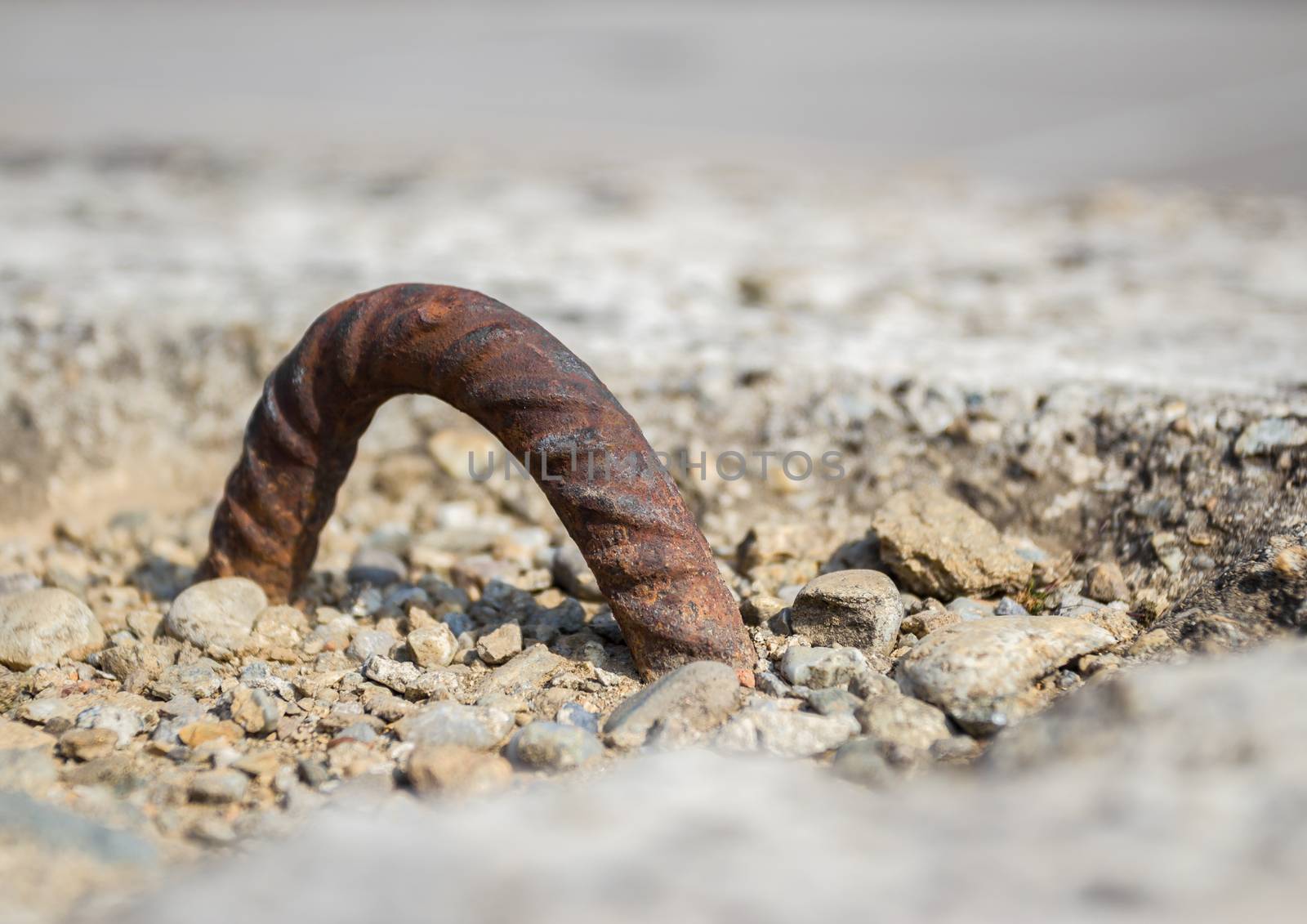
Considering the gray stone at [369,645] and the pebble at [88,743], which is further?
the gray stone at [369,645]

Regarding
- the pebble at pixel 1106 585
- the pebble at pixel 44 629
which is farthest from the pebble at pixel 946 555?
the pebble at pixel 44 629

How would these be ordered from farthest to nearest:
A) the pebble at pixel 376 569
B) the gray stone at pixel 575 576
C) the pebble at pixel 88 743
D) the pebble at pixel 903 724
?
the pebble at pixel 376 569
the gray stone at pixel 575 576
the pebble at pixel 88 743
the pebble at pixel 903 724

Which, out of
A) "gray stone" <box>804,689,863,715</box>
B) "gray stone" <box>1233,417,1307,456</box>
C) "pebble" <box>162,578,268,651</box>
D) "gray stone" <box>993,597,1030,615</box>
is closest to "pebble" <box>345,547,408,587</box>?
"pebble" <box>162,578,268,651</box>

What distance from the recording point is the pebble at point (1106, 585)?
8.02ft

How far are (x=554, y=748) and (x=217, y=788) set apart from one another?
612 millimetres

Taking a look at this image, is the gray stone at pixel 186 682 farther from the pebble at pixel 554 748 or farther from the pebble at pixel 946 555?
the pebble at pixel 946 555

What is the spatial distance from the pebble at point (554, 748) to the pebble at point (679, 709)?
2.7 inches

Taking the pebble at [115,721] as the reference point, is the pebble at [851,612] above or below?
above

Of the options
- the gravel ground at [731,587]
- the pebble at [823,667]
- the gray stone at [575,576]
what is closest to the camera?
the gravel ground at [731,587]

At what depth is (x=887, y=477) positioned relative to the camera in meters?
3.03

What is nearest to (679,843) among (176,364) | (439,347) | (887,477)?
(439,347)

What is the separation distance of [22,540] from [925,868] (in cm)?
308

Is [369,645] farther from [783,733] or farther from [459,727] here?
[783,733]

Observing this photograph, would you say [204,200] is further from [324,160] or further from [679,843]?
[679,843]
